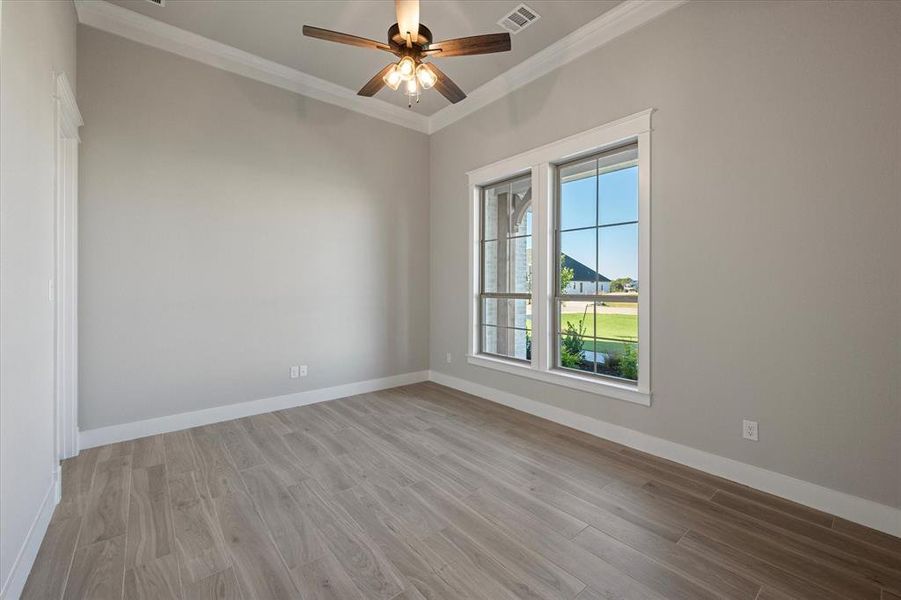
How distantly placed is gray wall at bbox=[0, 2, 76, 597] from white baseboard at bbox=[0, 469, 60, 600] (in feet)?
0.06

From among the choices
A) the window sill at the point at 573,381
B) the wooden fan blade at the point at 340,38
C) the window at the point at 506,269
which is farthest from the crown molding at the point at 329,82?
the window sill at the point at 573,381

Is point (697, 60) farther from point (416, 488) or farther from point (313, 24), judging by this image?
point (416, 488)

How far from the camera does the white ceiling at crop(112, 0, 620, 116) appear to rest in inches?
120

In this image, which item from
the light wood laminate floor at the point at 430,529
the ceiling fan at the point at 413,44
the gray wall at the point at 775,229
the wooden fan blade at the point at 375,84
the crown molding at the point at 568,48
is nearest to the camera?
the light wood laminate floor at the point at 430,529

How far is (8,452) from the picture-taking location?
1588mm

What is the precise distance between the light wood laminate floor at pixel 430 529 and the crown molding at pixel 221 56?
3383 millimetres

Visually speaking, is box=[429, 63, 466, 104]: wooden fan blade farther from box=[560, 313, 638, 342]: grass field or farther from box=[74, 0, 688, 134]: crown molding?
box=[560, 313, 638, 342]: grass field

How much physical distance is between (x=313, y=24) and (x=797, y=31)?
343cm

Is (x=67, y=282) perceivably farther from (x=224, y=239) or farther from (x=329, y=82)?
(x=329, y=82)

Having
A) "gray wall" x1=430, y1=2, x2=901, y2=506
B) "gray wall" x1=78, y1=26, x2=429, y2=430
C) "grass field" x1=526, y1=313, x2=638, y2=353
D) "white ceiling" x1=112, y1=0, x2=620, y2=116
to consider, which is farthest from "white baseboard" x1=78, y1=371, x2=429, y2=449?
"white ceiling" x1=112, y1=0, x2=620, y2=116

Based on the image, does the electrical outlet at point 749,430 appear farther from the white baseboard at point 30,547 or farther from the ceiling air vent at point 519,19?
the white baseboard at point 30,547

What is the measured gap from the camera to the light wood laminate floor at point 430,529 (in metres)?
1.69

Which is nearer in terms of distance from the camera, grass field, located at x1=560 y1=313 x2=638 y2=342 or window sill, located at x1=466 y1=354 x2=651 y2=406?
window sill, located at x1=466 y1=354 x2=651 y2=406

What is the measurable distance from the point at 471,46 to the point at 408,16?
0.40m
